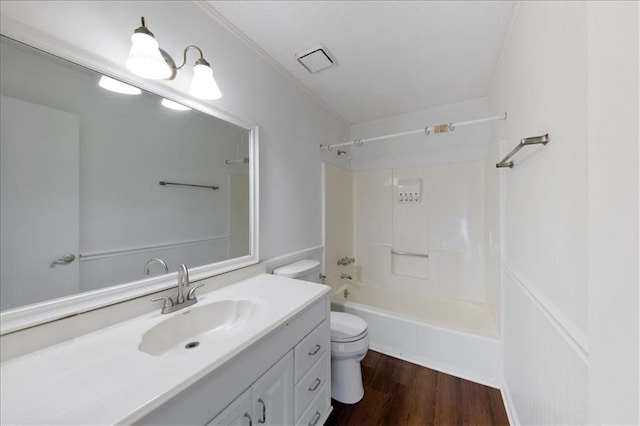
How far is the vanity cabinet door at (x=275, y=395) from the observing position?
0.88 m

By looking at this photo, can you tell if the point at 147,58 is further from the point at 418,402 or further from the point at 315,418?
the point at 418,402

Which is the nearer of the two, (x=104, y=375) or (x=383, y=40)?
(x=104, y=375)

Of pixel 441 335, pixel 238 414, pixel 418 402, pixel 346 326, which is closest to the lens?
pixel 238 414

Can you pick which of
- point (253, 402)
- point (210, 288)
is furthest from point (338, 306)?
point (253, 402)

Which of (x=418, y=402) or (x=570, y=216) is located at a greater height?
(x=570, y=216)

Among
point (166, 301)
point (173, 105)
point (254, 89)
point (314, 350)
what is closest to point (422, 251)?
point (314, 350)

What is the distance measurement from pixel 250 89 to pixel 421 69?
1.28 m

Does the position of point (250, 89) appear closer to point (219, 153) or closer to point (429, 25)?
point (219, 153)

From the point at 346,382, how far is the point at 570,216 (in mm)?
1510

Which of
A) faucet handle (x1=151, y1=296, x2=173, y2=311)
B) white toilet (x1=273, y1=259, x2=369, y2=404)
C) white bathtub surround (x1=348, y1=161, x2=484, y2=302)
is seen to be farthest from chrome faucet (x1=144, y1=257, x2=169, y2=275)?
white bathtub surround (x1=348, y1=161, x2=484, y2=302)

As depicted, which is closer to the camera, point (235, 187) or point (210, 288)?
point (210, 288)

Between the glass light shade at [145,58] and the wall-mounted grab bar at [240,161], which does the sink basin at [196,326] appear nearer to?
the wall-mounted grab bar at [240,161]

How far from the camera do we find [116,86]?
3.22 feet

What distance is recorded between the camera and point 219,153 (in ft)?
4.67
